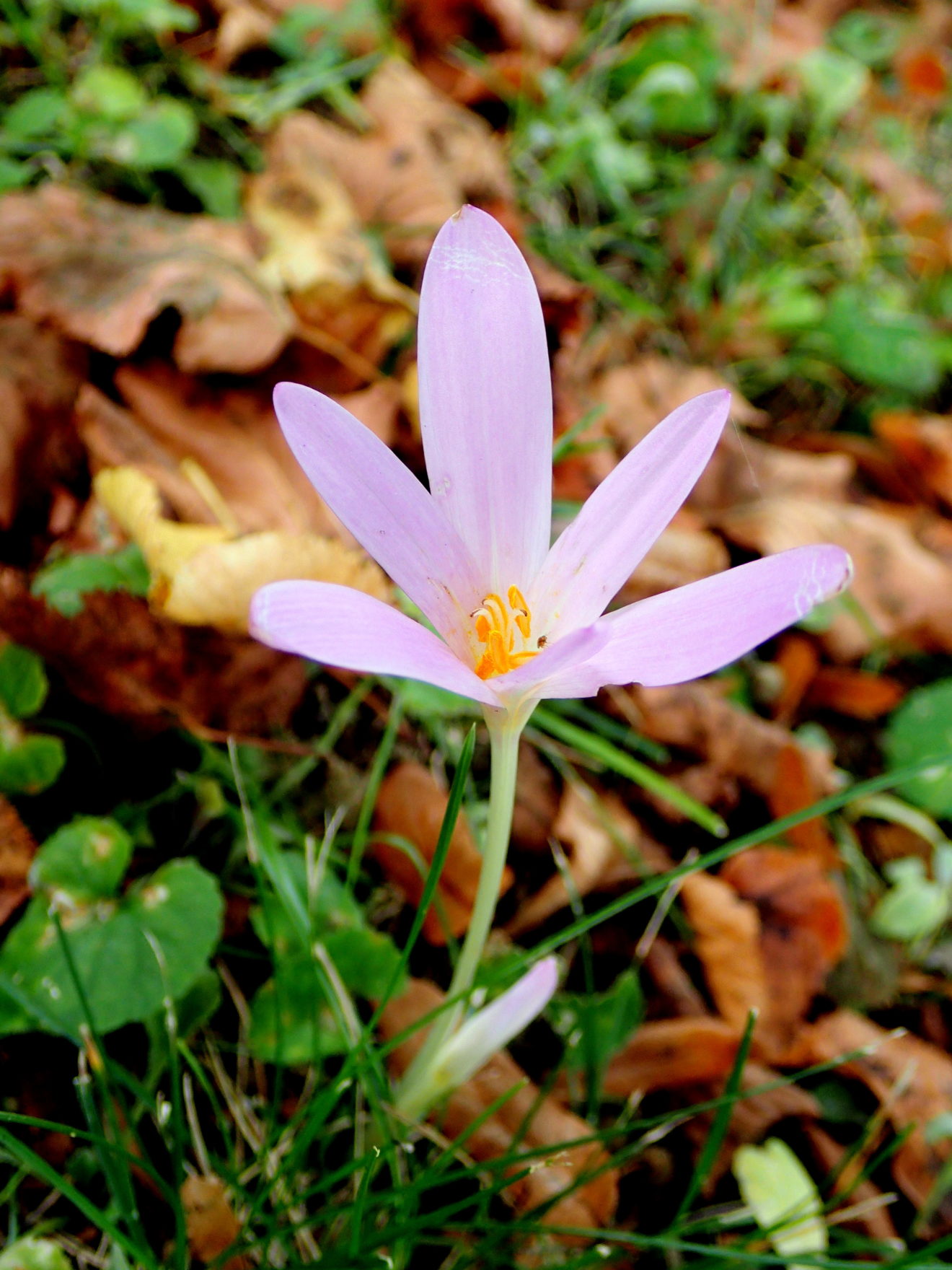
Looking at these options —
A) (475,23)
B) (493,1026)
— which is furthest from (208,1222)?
(475,23)

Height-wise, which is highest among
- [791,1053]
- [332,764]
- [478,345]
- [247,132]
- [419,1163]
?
[478,345]

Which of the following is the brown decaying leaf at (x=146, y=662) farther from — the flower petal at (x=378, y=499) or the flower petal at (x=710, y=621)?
the flower petal at (x=710, y=621)

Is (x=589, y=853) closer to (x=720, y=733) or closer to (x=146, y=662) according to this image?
(x=720, y=733)

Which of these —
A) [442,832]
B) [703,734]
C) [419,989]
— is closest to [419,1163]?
[419,989]

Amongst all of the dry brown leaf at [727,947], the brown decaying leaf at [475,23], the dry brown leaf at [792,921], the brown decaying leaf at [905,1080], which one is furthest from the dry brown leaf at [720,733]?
the brown decaying leaf at [475,23]

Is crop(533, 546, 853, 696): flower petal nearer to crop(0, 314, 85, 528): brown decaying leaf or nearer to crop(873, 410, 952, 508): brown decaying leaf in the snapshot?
crop(0, 314, 85, 528): brown decaying leaf

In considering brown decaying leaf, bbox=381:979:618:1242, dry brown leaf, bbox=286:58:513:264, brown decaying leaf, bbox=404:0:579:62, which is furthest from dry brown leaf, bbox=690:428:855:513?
brown decaying leaf, bbox=381:979:618:1242

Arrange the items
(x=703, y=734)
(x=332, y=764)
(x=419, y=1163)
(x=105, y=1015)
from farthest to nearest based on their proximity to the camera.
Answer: (x=703, y=734) → (x=332, y=764) → (x=419, y=1163) → (x=105, y=1015)

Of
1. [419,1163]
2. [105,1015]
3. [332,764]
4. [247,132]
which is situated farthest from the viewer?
[247,132]

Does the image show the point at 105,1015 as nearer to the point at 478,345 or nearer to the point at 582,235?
the point at 478,345
